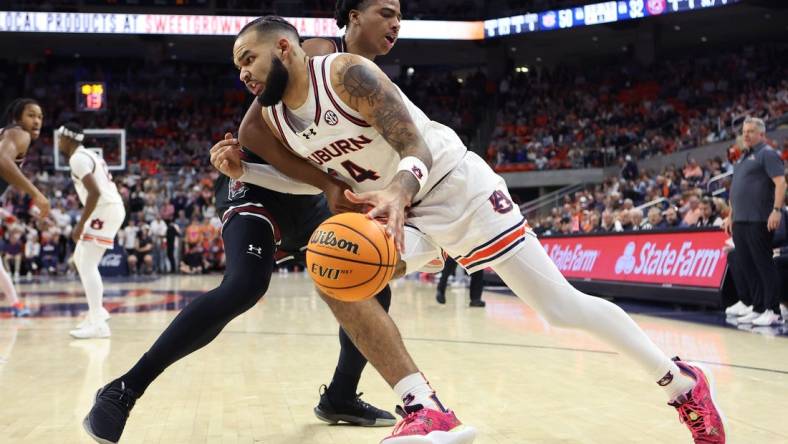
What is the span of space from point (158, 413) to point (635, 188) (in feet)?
52.1

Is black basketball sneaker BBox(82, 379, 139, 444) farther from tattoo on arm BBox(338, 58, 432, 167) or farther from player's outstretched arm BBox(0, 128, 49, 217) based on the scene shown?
player's outstretched arm BBox(0, 128, 49, 217)

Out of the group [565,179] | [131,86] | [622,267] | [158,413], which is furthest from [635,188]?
[131,86]

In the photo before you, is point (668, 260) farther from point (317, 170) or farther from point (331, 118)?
point (331, 118)

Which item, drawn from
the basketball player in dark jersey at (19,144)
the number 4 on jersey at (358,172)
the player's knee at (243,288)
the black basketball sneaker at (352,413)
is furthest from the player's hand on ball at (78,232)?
the number 4 on jersey at (358,172)

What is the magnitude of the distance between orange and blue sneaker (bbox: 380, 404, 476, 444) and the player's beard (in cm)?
113

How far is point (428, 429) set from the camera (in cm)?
248

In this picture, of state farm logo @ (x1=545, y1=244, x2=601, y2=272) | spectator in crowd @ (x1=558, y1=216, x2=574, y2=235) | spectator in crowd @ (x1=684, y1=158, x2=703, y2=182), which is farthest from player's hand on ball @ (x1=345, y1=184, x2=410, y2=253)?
spectator in crowd @ (x1=684, y1=158, x2=703, y2=182)

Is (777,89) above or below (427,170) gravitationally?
above

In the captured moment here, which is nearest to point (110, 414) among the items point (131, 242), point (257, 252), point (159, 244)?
point (257, 252)

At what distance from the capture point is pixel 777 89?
2114cm

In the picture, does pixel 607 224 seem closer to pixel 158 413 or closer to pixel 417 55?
pixel 158 413

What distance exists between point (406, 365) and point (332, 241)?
61 centimetres

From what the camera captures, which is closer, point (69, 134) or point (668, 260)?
point (69, 134)

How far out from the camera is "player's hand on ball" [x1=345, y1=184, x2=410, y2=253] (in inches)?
88.1
